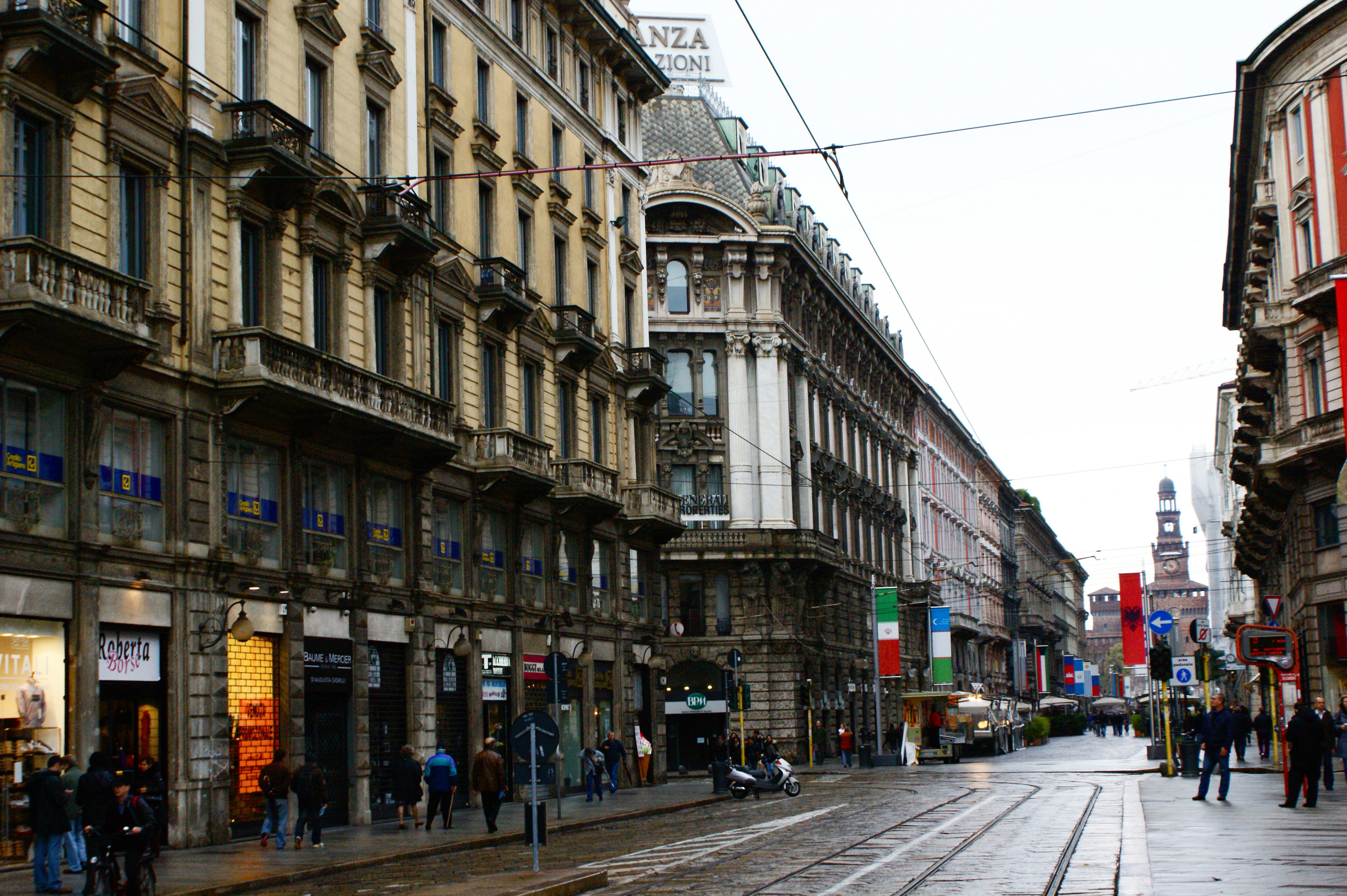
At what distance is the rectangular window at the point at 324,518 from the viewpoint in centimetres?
2714

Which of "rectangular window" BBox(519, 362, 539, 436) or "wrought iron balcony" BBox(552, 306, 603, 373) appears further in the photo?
"wrought iron balcony" BBox(552, 306, 603, 373)

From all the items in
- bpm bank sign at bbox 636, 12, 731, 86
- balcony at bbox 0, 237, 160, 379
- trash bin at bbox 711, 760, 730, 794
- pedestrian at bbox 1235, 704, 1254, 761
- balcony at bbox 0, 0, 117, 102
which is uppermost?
bpm bank sign at bbox 636, 12, 731, 86

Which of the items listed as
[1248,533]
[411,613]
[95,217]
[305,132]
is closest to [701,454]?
[1248,533]

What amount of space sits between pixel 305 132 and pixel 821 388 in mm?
42551

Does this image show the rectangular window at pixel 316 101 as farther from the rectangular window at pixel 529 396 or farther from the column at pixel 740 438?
the column at pixel 740 438

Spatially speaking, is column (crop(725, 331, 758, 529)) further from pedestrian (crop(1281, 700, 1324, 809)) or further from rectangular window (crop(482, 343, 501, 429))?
pedestrian (crop(1281, 700, 1324, 809))

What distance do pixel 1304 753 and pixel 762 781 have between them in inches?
544

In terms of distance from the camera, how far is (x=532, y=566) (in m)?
36.8

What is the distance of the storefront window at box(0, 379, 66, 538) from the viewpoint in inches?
799

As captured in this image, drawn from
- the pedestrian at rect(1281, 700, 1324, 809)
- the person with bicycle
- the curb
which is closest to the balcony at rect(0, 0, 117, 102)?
the person with bicycle

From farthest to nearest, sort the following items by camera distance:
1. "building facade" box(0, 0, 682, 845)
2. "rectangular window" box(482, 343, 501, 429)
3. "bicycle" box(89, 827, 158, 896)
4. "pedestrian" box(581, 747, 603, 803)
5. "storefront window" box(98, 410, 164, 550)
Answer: "rectangular window" box(482, 343, 501, 429) → "pedestrian" box(581, 747, 603, 803) → "storefront window" box(98, 410, 164, 550) → "building facade" box(0, 0, 682, 845) → "bicycle" box(89, 827, 158, 896)

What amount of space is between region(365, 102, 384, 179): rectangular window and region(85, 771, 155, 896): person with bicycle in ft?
56.5

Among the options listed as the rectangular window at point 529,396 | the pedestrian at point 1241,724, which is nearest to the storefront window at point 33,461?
the rectangular window at point 529,396

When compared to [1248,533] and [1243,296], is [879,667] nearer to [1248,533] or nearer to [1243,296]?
[1248,533]
